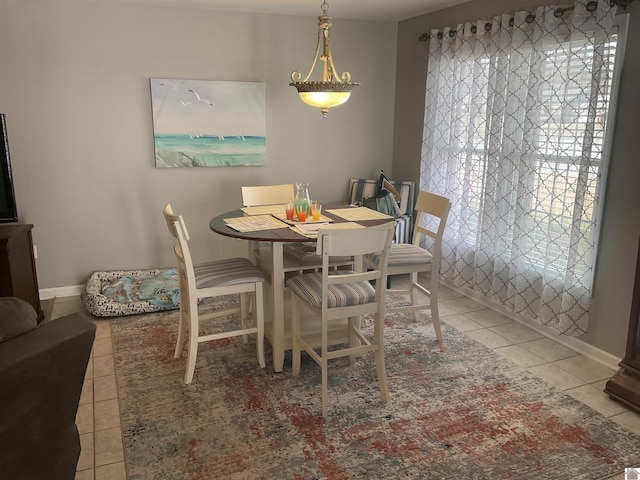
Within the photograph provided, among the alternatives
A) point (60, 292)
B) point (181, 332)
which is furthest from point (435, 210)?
point (60, 292)

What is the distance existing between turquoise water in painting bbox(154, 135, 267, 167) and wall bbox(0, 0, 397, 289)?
8 centimetres

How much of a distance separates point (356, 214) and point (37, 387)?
2206 millimetres

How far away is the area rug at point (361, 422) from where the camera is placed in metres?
2.20

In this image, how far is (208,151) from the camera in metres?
4.45

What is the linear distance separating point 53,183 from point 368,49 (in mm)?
2968

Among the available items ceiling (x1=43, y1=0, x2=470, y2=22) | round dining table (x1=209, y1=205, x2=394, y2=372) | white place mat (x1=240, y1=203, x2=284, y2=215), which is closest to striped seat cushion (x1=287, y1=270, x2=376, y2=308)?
round dining table (x1=209, y1=205, x2=394, y2=372)

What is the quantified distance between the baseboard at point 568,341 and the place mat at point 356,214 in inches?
50.0

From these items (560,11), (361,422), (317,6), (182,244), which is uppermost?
(317,6)

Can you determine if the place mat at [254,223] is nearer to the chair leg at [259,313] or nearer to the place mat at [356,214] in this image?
the chair leg at [259,313]

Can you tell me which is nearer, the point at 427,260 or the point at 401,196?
the point at 427,260

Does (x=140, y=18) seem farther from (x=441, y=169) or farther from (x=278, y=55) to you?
(x=441, y=169)

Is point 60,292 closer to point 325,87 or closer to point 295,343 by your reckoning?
point 295,343

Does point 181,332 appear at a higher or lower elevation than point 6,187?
lower

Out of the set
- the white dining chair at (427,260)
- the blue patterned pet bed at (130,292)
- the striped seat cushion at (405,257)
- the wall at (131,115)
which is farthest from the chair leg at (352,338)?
the wall at (131,115)
